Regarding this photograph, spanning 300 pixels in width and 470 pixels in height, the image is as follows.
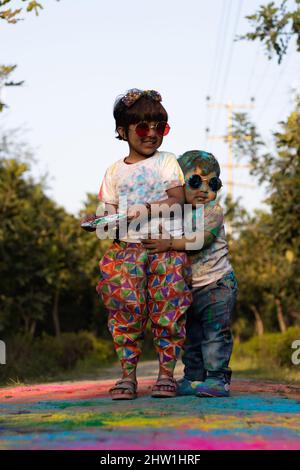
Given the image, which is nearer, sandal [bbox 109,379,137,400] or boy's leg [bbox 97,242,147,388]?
sandal [bbox 109,379,137,400]

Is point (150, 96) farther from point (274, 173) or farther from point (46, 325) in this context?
point (46, 325)

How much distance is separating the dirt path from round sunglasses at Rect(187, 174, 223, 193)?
4.59 feet

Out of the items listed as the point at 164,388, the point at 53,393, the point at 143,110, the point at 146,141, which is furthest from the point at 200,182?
the point at 53,393

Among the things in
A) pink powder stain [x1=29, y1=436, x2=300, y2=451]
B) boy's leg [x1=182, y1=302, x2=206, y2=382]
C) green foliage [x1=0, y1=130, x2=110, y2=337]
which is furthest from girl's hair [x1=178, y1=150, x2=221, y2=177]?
green foliage [x1=0, y1=130, x2=110, y2=337]

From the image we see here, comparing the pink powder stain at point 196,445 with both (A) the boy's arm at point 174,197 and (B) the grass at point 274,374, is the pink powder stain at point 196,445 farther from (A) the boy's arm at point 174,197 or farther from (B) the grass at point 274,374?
(B) the grass at point 274,374

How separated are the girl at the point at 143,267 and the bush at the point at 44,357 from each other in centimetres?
634

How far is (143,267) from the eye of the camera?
5531 millimetres

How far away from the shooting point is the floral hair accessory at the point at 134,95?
5793mm

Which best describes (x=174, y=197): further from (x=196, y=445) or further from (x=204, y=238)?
(x=196, y=445)

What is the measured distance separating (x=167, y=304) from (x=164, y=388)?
1.69ft

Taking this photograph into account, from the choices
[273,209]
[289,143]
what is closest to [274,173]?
[273,209]

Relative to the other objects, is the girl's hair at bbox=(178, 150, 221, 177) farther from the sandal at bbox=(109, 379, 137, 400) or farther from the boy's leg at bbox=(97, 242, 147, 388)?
the sandal at bbox=(109, 379, 137, 400)

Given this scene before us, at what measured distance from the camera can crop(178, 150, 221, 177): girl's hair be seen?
5.98 meters

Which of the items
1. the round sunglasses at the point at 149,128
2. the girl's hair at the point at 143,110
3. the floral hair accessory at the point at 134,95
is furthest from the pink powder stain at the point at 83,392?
the floral hair accessory at the point at 134,95
